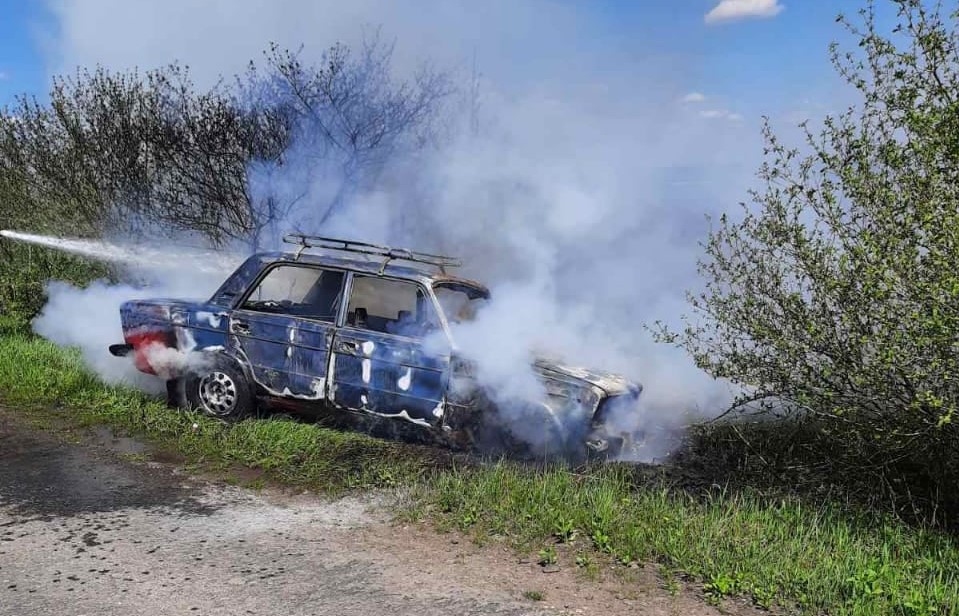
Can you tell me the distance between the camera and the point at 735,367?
5.45 metres

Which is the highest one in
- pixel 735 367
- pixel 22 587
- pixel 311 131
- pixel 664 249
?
pixel 311 131

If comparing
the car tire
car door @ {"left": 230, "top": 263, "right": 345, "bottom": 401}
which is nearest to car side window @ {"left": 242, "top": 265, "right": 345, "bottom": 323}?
car door @ {"left": 230, "top": 263, "right": 345, "bottom": 401}

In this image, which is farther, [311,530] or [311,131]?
[311,131]

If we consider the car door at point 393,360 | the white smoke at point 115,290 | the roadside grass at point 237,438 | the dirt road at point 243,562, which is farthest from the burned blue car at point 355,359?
the dirt road at point 243,562

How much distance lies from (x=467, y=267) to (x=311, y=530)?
7.00 meters

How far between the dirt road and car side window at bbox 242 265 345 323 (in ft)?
6.29

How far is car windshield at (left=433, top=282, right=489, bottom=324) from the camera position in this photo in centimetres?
662

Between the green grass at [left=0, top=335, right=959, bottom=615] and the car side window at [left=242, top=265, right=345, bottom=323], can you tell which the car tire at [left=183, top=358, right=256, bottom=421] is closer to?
the green grass at [left=0, top=335, right=959, bottom=615]

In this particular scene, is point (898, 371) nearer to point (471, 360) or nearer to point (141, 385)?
point (471, 360)

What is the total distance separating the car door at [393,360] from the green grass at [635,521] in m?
0.36

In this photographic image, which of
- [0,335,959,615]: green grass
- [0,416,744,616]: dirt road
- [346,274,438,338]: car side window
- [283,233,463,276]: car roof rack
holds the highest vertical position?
[283,233,463,276]: car roof rack

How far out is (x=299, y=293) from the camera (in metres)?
7.36

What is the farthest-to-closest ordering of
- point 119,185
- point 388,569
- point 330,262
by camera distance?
point 119,185, point 330,262, point 388,569

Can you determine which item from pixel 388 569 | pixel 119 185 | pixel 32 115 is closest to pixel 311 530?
pixel 388 569
